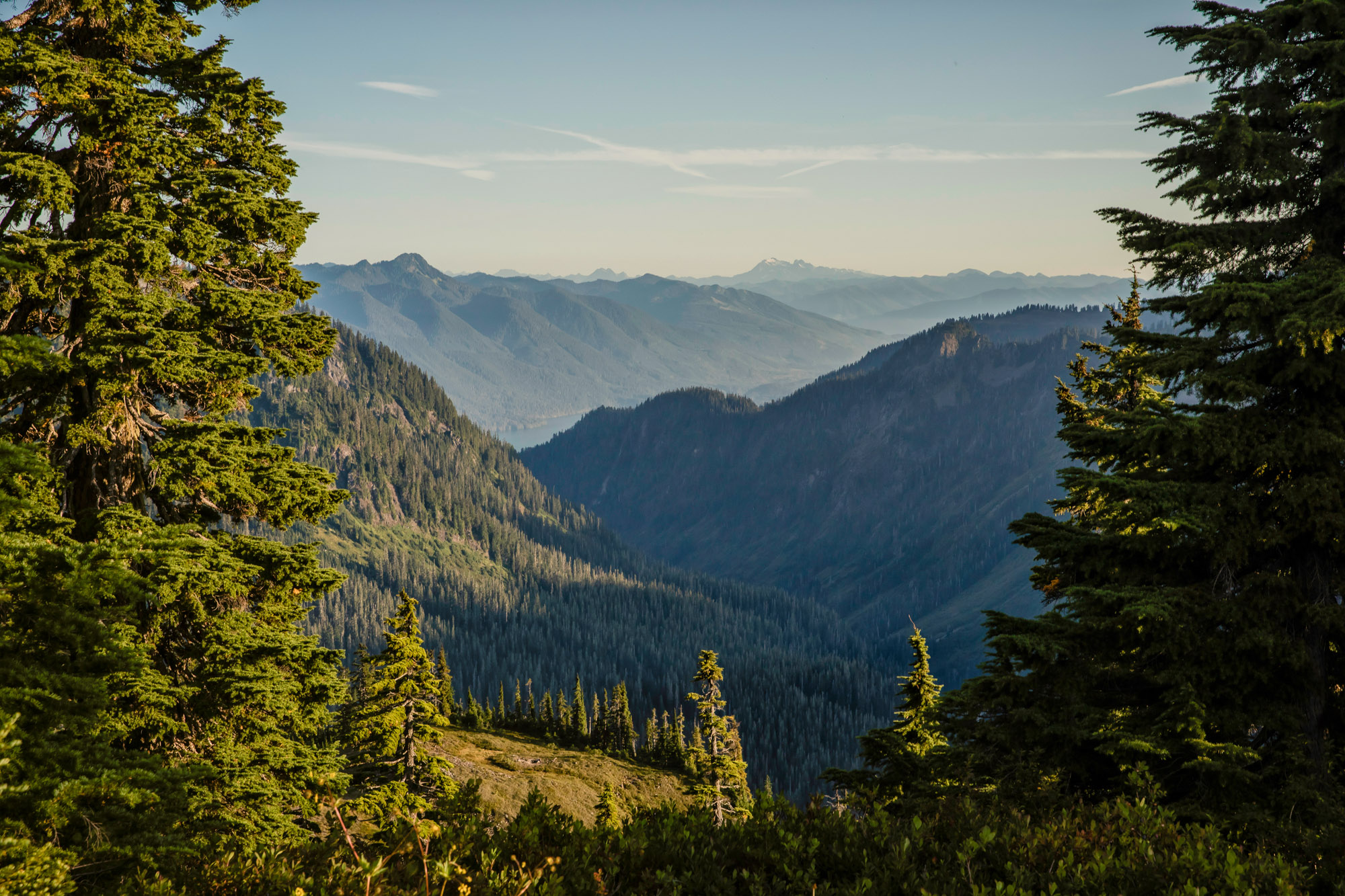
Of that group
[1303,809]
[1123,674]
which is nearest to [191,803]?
[1123,674]

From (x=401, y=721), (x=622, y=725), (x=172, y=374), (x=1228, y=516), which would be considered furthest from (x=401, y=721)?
(x=622, y=725)

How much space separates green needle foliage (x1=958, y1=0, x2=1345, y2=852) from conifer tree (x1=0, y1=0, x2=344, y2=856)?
42.4ft

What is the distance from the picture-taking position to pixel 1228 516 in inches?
515

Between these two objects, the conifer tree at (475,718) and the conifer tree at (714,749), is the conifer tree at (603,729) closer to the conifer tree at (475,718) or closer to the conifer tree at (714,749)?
the conifer tree at (475,718)

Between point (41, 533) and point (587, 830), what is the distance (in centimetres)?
966

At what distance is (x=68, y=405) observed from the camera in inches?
491

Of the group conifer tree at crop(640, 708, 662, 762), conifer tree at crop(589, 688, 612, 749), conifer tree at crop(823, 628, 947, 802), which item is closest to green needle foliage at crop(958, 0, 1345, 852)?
conifer tree at crop(823, 628, 947, 802)

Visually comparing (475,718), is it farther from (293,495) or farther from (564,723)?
(293,495)

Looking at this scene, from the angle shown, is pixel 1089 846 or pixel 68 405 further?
pixel 68 405

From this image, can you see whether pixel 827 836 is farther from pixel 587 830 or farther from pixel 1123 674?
pixel 1123 674

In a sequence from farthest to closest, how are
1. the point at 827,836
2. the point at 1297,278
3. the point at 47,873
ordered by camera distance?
1. the point at 1297,278
2. the point at 827,836
3. the point at 47,873

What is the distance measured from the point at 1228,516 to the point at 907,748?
11.4m

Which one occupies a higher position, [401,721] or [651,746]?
[401,721]

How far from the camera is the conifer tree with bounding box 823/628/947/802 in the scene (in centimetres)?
1685
